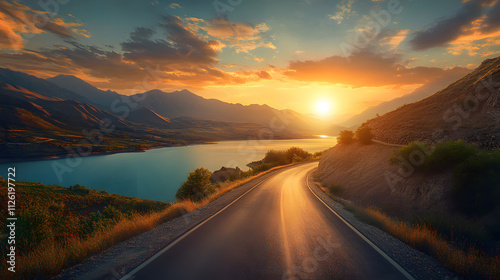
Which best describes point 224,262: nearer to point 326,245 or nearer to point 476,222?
Answer: point 326,245

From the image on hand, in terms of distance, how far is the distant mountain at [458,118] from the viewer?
16094 mm

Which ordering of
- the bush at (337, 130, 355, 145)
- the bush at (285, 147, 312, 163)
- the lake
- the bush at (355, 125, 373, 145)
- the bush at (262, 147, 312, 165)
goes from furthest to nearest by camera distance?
1. the bush at (285, 147, 312, 163)
2. the bush at (262, 147, 312, 165)
3. the lake
4. the bush at (337, 130, 355, 145)
5. the bush at (355, 125, 373, 145)

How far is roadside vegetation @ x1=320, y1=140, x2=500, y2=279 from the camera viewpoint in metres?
5.93

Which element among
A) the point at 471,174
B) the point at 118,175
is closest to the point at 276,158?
the point at 118,175

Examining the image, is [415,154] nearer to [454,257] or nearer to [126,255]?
[454,257]

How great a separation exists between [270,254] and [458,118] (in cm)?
2467

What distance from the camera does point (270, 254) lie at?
5.79 m

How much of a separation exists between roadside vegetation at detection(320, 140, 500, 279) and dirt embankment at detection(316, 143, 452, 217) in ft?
2.39

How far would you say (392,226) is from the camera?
318 inches

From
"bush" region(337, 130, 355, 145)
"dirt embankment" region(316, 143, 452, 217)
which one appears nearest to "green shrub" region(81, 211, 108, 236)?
"dirt embankment" region(316, 143, 452, 217)

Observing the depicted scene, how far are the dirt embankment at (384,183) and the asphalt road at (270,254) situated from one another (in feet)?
22.2

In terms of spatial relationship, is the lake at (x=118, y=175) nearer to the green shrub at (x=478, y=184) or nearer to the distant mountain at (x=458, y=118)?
the distant mountain at (x=458, y=118)

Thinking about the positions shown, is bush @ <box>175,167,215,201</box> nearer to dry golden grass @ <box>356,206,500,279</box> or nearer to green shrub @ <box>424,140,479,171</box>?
green shrub @ <box>424,140,479,171</box>

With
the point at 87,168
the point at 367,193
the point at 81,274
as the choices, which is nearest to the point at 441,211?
the point at 367,193
